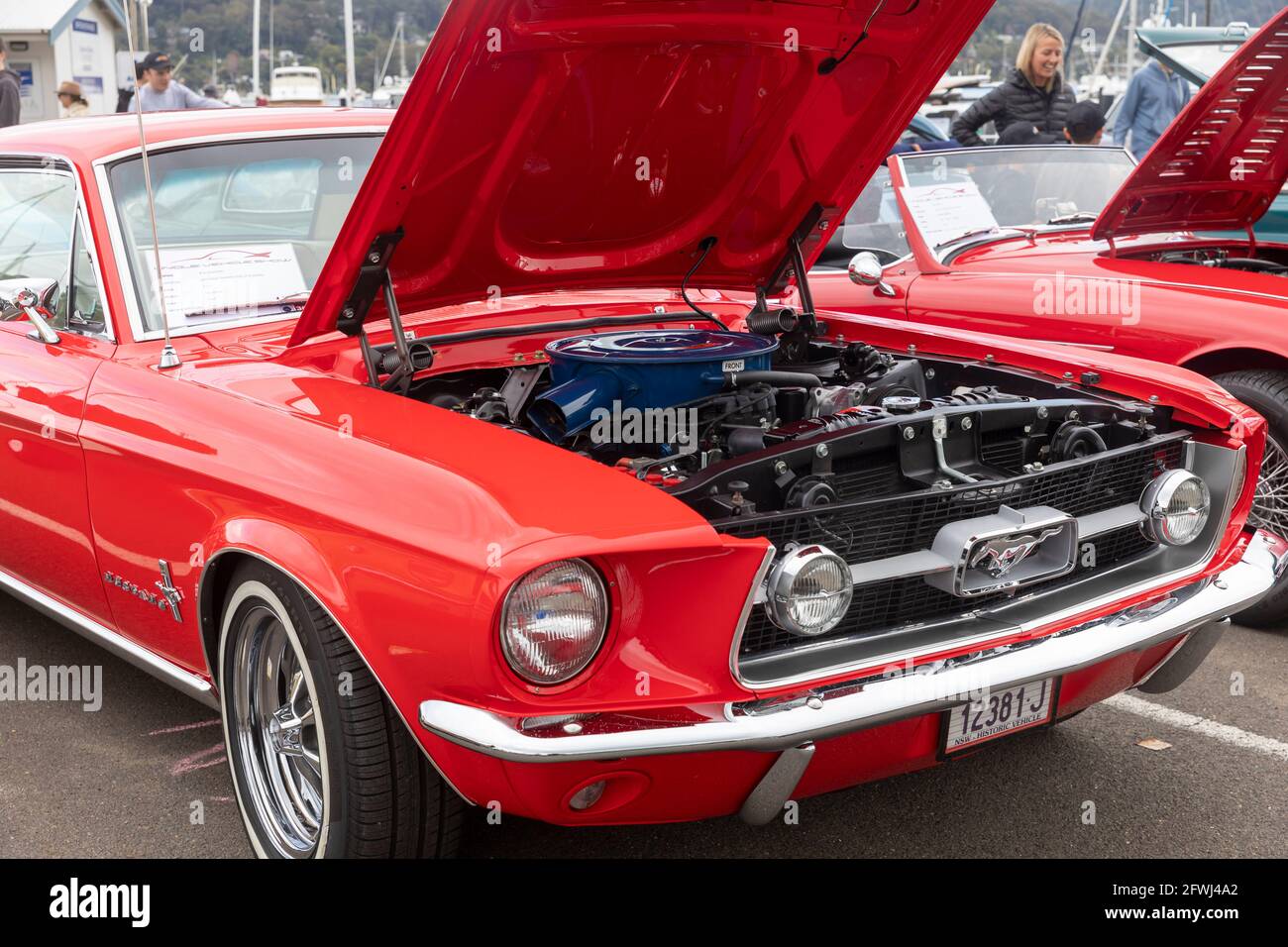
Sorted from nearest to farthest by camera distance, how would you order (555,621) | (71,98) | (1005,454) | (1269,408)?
(555,621) → (1005,454) → (1269,408) → (71,98)

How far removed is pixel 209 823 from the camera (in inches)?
112

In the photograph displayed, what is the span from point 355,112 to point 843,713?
8.00 ft

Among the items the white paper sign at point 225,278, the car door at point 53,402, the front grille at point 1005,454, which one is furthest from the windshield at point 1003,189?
the car door at point 53,402

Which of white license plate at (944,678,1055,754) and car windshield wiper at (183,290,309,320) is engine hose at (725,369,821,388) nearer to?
white license plate at (944,678,1055,754)

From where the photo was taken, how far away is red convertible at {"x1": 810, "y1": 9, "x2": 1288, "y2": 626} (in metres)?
4.04

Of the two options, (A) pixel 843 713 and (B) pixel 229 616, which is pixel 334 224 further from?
(A) pixel 843 713

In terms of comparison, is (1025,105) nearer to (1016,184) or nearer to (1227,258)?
(1016,184)

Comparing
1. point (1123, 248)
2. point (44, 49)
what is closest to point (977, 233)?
point (1123, 248)

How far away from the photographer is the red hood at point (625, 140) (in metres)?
2.54

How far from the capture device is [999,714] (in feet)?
7.72

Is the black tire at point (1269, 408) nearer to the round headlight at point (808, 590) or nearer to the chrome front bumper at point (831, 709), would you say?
the chrome front bumper at point (831, 709)

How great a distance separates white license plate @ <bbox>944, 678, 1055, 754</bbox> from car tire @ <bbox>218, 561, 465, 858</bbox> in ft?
3.00

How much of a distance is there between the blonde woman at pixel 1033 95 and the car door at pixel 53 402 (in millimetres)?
4883

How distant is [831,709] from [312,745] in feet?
3.44
